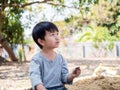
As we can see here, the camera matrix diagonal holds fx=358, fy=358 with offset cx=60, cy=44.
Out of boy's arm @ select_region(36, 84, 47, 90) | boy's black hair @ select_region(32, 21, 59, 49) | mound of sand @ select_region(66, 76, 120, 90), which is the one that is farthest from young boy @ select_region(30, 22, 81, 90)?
mound of sand @ select_region(66, 76, 120, 90)

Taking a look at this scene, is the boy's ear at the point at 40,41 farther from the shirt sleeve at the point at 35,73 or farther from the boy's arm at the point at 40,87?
the boy's arm at the point at 40,87

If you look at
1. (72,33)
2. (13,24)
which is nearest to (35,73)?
(13,24)

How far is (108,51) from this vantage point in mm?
19844

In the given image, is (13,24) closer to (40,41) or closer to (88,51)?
(88,51)

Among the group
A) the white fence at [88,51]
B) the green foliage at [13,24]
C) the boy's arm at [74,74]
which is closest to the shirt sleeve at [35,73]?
the boy's arm at [74,74]

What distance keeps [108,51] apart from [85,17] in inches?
199

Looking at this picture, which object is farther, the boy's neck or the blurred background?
the blurred background

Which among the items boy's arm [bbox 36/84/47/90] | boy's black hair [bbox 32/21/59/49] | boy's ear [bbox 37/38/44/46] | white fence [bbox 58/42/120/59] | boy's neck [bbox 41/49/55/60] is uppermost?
boy's black hair [bbox 32/21/59/49]

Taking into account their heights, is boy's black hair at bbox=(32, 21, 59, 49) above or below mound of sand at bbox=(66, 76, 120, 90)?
above

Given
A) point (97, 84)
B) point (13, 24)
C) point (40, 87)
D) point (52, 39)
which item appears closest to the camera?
point (40, 87)

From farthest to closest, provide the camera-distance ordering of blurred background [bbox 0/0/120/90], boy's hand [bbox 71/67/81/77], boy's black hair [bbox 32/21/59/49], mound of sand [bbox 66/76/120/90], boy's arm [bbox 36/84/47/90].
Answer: blurred background [bbox 0/0/120/90], mound of sand [bbox 66/76/120/90], boy's black hair [bbox 32/21/59/49], boy's hand [bbox 71/67/81/77], boy's arm [bbox 36/84/47/90]

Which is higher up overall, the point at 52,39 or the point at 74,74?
the point at 52,39

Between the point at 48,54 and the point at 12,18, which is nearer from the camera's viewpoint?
the point at 48,54

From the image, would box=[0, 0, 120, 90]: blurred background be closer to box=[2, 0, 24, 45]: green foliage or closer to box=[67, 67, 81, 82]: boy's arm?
box=[2, 0, 24, 45]: green foliage
